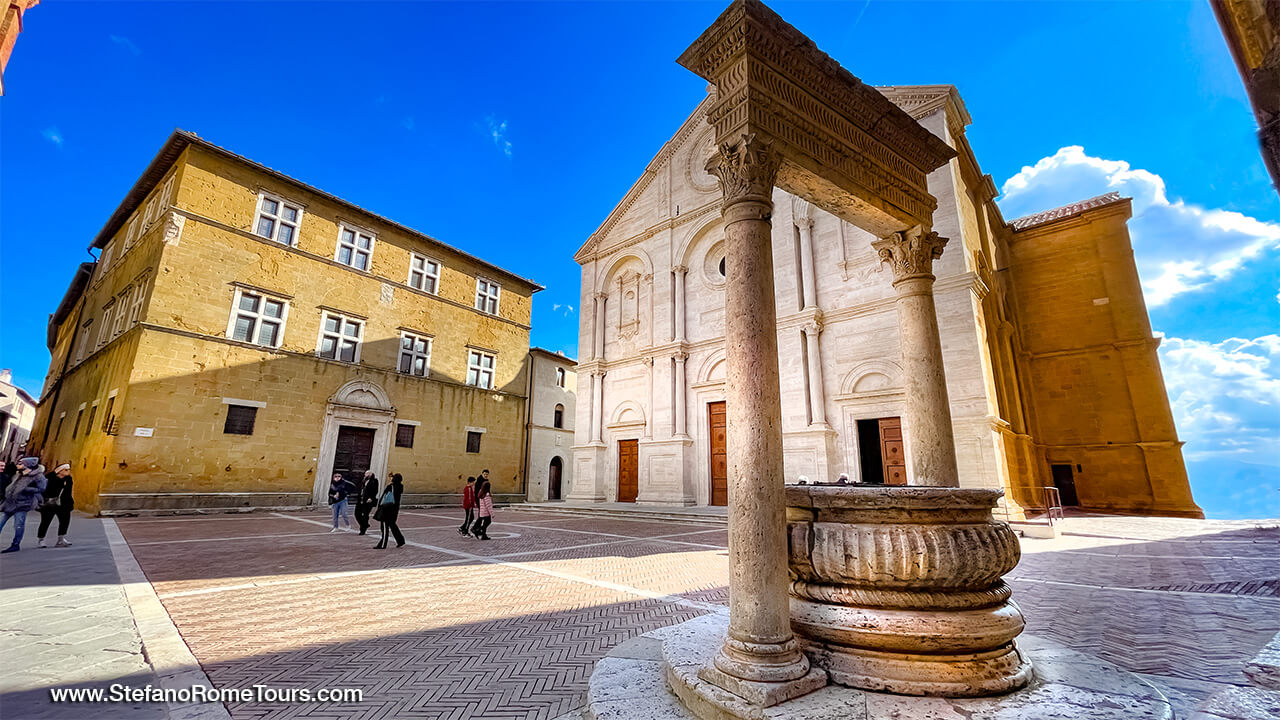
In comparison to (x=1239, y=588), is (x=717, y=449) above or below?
above

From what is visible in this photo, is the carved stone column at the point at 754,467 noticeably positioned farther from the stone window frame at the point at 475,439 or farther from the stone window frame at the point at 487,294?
the stone window frame at the point at 487,294

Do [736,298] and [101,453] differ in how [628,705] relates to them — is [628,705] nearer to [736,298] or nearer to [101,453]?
[736,298]

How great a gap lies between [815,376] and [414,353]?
17.1m

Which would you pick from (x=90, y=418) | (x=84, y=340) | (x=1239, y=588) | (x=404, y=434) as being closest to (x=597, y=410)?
(x=404, y=434)

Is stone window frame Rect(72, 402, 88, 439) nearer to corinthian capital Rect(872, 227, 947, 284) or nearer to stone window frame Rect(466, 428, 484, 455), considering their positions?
stone window frame Rect(466, 428, 484, 455)

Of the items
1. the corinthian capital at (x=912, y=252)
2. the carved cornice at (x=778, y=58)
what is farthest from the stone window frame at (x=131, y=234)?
the corinthian capital at (x=912, y=252)

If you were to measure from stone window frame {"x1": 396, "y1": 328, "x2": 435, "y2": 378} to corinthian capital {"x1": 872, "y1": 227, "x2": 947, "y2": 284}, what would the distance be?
821 inches

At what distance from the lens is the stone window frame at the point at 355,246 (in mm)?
21188

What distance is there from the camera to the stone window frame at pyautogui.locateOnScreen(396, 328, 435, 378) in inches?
883

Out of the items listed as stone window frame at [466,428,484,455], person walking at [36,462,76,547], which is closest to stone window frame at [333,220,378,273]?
stone window frame at [466,428,484,455]

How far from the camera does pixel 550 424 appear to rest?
95.3ft

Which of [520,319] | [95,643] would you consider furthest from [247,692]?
[520,319]

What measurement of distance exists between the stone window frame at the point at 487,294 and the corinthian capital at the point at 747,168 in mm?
23223

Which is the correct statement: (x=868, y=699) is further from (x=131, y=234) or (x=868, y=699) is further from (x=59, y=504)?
(x=131, y=234)
